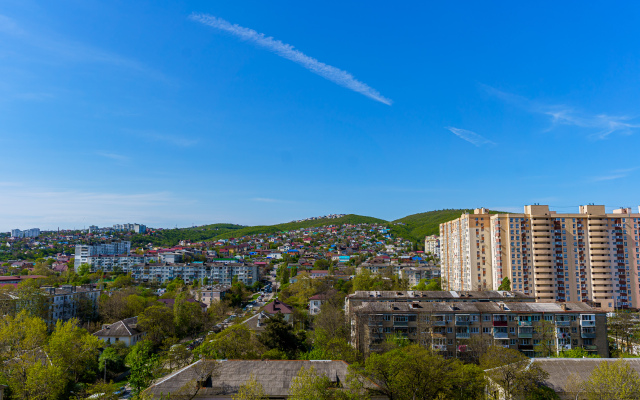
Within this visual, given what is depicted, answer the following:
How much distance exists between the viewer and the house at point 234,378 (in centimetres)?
2234

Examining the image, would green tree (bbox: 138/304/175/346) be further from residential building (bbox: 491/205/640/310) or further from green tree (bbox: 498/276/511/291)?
residential building (bbox: 491/205/640/310)

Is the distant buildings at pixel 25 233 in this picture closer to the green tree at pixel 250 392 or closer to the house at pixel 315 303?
the house at pixel 315 303

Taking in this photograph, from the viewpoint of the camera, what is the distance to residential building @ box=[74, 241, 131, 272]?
100188mm

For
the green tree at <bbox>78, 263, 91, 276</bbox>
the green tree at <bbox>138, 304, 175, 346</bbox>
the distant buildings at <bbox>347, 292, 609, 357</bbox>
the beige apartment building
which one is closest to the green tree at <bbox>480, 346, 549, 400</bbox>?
the distant buildings at <bbox>347, 292, 609, 357</bbox>

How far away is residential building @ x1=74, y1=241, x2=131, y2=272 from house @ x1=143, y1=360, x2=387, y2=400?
8552 centimetres

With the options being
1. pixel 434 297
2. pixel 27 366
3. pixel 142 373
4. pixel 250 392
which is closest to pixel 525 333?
pixel 434 297

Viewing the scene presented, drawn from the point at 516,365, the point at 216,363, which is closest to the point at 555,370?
the point at 516,365

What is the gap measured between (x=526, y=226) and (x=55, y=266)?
98.5 meters

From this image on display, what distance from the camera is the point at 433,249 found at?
126125 mm

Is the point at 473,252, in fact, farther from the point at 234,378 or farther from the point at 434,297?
the point at 234,378

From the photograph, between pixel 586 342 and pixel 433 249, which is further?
pixel 433 249

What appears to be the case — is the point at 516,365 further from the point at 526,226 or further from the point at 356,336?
the point at 526,226

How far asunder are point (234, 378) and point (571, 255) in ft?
176

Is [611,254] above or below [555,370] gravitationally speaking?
above
